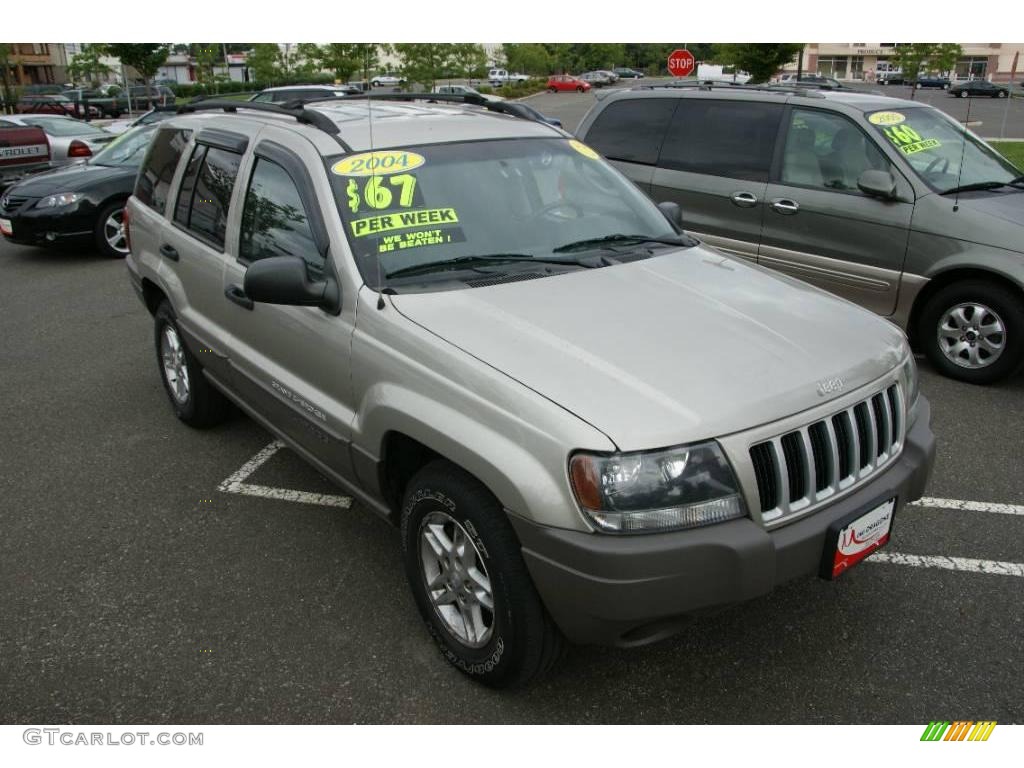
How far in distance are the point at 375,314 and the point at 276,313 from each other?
0.77 metres

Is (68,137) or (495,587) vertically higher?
(68,137)

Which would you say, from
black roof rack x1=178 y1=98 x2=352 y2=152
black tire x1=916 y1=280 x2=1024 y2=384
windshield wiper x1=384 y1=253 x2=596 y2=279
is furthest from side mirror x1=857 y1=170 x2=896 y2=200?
black roof rack x1=178 y1=98 x2=352 y2=152

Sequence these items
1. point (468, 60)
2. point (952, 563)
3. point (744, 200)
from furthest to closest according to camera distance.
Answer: point (468, 60), point (744, 200), point (952, 563)

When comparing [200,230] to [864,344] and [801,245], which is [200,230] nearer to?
[864,344]

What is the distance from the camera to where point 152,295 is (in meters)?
5.15

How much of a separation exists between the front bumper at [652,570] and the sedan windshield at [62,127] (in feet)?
48.2

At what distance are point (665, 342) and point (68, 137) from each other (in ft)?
47.2

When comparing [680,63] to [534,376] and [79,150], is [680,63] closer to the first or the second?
[79,150]

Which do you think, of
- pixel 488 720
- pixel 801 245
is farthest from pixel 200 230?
pixel 801 245

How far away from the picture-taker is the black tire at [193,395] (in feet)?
15.6

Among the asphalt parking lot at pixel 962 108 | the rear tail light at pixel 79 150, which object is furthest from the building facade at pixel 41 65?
the rear tail light at pixel 79 150

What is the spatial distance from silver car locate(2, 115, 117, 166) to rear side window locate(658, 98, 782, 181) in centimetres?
1016

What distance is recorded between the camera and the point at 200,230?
429cm

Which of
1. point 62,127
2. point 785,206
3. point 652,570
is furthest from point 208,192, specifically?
point 62,127
